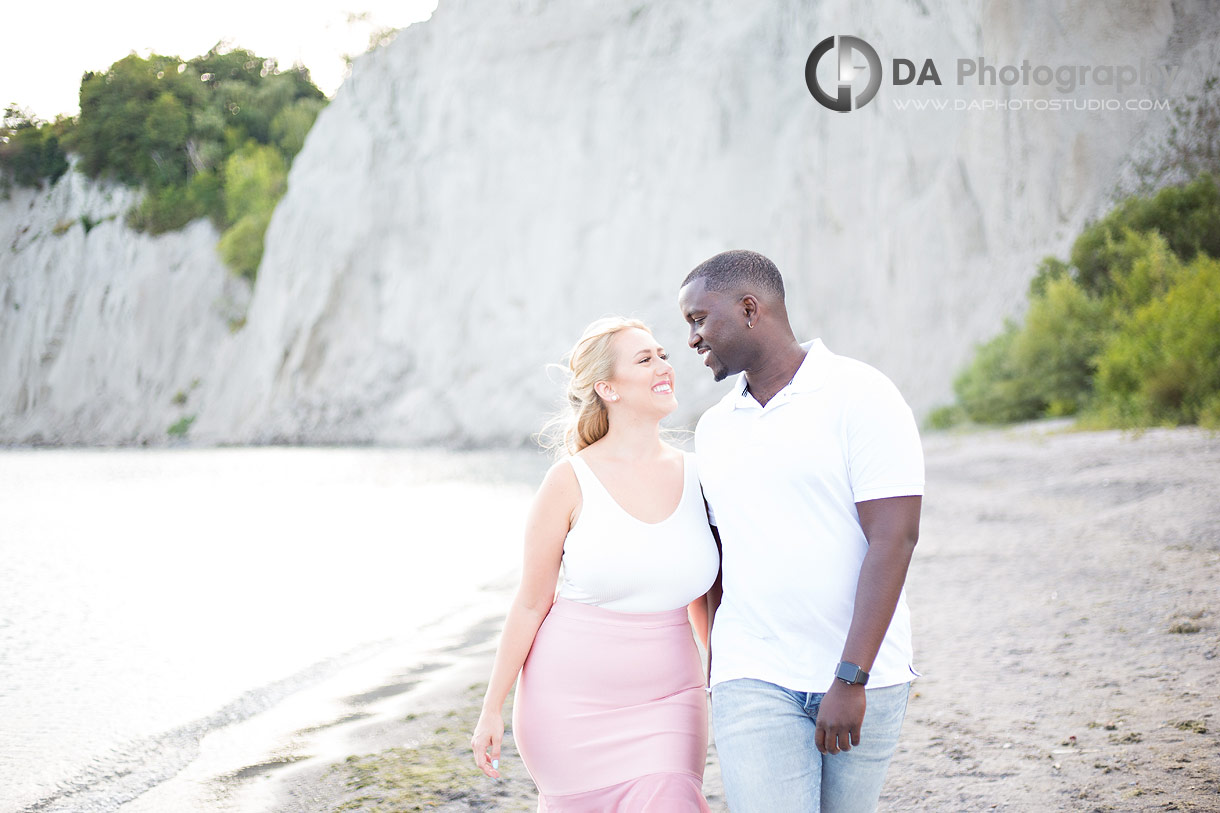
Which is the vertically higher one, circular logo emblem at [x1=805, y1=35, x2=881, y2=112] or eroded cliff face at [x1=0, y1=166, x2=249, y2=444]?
circular logo emblem at [x1=805, y1=35, x2=881, y2=112]

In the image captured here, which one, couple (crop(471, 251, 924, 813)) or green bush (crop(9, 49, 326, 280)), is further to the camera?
green bush (crop(9, 49, 326, 280))

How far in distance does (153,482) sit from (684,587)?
27490mm

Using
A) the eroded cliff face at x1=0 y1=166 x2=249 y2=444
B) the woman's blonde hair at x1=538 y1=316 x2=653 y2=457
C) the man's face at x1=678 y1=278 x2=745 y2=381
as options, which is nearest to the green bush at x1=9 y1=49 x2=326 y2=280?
the eroded cliff face at x1=0 y1=166 x2=249 y2=444

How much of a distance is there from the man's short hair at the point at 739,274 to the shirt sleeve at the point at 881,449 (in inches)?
15.0

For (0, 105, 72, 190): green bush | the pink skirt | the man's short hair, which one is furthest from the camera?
(0, 105, 72, 190): green bush

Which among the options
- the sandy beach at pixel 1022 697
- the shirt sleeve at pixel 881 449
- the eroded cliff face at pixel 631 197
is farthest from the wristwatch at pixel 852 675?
the eroded cliff face at pixel 631 197

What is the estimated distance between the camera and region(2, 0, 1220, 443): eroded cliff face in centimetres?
2475

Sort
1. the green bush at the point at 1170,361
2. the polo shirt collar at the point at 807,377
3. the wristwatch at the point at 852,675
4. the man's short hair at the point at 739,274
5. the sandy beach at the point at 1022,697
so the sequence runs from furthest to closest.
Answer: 1. the green bush at the point at 1170,361
2. the sandy beach at the point at 1022,697
3. the man's short hair at the point at 739,274
4. the polo shirt collar at the point at 807,377
5. the wristwatch at the point at 852,675

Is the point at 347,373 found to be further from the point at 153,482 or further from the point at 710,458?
the point at 710,458

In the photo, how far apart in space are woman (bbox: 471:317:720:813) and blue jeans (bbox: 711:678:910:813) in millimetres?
432

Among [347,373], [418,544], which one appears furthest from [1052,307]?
[347,373]

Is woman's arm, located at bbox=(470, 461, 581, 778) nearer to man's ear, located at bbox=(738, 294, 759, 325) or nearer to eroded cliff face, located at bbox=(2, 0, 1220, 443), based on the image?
man's ear, located at bbox=(738, 294, 759, 325)

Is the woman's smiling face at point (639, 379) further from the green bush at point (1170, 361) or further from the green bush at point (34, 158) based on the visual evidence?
the green bush at point (34, 158)

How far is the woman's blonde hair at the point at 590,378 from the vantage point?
2840mm
